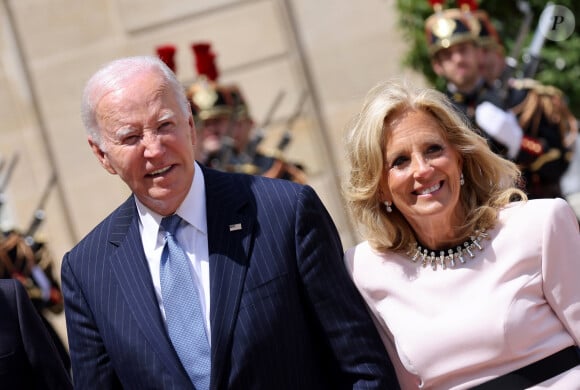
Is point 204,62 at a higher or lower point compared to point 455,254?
higher

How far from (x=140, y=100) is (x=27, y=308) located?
90 centimetres

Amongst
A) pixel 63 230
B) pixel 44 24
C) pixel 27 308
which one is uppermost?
pixel 44 24

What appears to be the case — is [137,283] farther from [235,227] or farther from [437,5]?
[437,5]

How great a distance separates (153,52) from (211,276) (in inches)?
317

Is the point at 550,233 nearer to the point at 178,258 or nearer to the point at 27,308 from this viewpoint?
the point at 178,258

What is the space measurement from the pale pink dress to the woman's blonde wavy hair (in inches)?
4.6

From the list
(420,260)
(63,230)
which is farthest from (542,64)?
(420,260)

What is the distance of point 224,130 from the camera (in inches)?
373

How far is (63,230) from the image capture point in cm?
1126

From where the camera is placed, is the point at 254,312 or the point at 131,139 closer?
the point at 254,312

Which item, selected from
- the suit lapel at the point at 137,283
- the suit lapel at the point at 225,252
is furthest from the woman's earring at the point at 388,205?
the suit lapel at the point at 137,283

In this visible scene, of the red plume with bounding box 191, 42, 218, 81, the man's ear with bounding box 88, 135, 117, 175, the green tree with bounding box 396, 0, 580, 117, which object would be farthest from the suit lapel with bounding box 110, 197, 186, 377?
the red plume with bounding box 191, 42, 218, 81

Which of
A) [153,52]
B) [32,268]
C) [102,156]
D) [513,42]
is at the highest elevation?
[153,52]

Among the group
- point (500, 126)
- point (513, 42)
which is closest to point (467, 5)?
point (500, 126)
